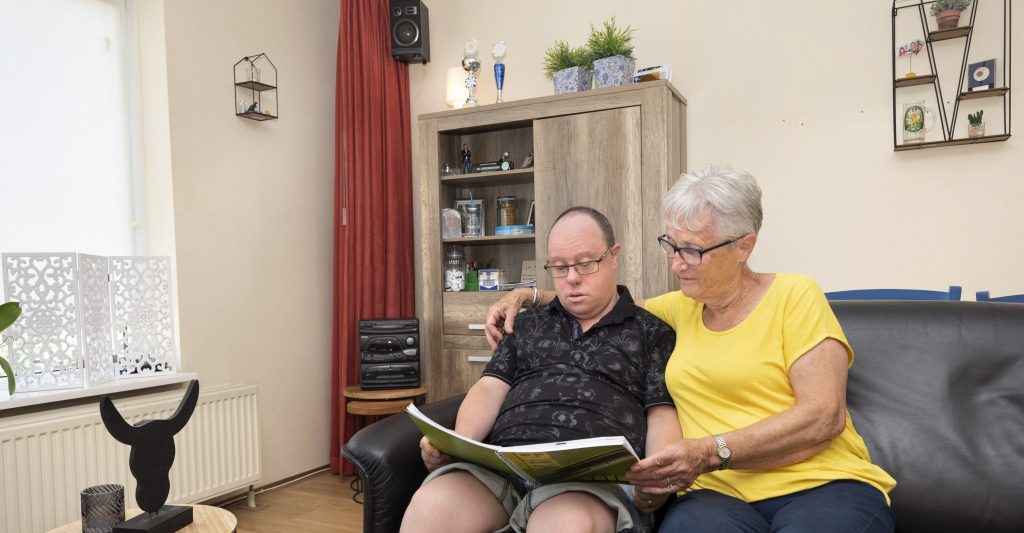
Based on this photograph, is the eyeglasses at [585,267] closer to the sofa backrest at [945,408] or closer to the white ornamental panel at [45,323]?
the sofa backrest at [945,408]

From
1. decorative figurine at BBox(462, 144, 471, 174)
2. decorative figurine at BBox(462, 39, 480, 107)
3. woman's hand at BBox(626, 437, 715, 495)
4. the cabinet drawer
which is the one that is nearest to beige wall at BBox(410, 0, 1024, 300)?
decorative figurine at BBox(462, 39, 480, 107)

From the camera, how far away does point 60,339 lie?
2467 mm

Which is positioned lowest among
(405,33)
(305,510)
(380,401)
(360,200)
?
(305,510)

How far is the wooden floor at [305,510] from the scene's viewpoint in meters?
2.91

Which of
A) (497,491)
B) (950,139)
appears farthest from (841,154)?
(497,491)

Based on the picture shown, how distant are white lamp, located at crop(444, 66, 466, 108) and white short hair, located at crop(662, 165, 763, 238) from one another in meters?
2.25

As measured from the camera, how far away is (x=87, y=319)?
253 cm

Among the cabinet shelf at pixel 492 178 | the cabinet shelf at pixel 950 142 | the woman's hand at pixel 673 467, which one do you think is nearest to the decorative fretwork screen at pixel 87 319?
the cabinet shelf at pixel 492 178

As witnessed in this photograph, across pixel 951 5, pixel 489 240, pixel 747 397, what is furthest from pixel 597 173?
pixel 747 397

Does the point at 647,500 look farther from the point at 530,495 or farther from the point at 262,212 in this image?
the point at 262,212

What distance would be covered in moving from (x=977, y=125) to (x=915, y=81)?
0.29 metres

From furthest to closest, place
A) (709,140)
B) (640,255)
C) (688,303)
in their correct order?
1. (709,140)
2. (640,255)
3. (688,303)

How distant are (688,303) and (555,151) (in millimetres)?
1608

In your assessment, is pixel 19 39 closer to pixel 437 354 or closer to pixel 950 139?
pixel 437 354
